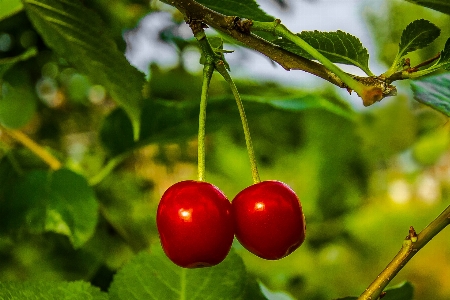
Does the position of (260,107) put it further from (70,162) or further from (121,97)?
(70,162)

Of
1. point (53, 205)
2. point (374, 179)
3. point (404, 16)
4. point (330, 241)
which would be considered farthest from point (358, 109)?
point (53, 205)

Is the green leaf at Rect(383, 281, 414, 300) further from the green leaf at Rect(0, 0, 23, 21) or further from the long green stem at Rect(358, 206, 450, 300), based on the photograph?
the green leaf at Rect(0, 0, 23, 21)

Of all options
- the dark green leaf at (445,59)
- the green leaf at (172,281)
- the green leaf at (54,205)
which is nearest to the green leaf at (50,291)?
the green leaf at (172,281)

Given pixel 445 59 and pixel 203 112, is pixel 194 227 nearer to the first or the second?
pixel 203 112

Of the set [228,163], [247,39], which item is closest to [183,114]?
[247,39]

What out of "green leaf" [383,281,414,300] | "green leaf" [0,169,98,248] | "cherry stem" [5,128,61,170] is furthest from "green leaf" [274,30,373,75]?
"cherry stem" [5,128,61,170]

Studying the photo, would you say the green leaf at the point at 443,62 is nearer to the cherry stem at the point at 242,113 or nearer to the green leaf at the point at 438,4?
the green leaf at the point at 438,4
